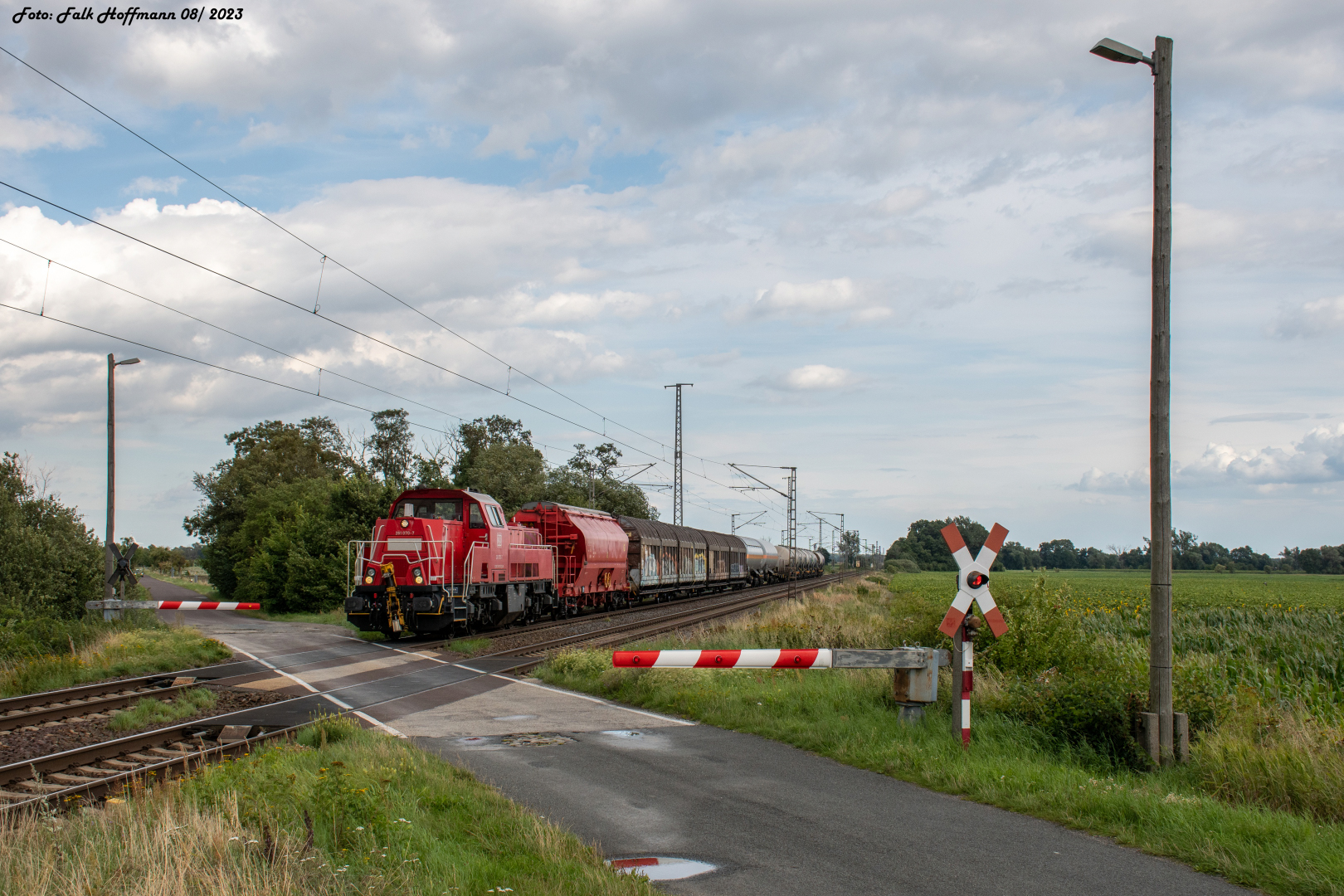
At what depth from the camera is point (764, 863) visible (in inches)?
237

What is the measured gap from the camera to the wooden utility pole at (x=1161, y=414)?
871 cm

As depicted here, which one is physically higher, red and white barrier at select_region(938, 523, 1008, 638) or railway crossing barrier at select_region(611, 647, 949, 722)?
red and white barrier at select_region(938, 523, 1008, 638)

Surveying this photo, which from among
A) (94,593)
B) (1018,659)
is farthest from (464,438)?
(1018,659)

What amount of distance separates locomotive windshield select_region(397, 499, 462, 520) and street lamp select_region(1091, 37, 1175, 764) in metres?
17.7

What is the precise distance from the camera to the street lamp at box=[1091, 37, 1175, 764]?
8.70 meters

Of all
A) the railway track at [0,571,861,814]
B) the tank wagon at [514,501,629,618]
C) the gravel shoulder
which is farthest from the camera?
the tank wagon at [514,501,629,618]

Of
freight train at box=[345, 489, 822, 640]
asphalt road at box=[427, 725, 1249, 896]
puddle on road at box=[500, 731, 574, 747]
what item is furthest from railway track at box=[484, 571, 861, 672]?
asphalt road at box=[427, 725, 1249, 896]

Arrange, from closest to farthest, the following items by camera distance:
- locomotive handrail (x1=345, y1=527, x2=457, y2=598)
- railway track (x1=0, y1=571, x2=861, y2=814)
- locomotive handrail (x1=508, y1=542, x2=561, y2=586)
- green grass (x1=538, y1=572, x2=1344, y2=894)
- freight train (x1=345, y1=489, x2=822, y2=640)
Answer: green grass (x1=538, y1=572, x2=1344, y2=894), railway track (x1=0, y1=571, x2=861, y2=814), freight train (x1=345, y1=489, x2=822, y2=640), locomotive handrail (x1=345, y1=527, x2=457, y2=598), locomotive handrail (x1=508, y1=542, x2=561, y2=586)

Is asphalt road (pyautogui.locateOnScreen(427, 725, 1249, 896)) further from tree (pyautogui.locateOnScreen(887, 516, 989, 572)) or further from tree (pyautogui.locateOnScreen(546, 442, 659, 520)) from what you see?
tree (pyautogui.locateOnScreen(887, 516, 989, 572))

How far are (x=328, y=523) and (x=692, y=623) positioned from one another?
19.6 meters

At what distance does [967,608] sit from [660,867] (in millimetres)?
4284

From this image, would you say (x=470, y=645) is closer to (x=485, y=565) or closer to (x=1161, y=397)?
(x=485, y=565)

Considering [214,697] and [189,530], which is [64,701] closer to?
[214,697]

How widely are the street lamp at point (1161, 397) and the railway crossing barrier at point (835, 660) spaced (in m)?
2.04
